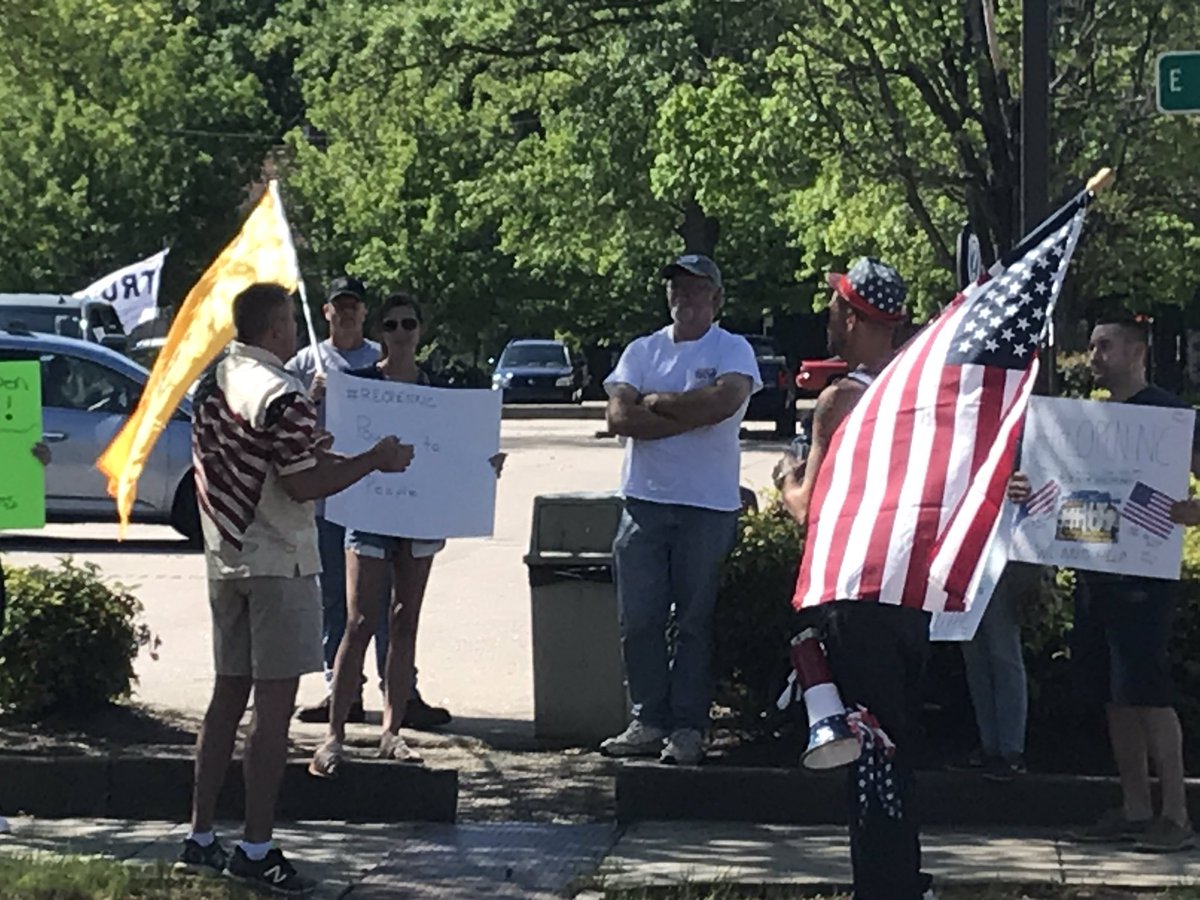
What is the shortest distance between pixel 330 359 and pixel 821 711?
386 cm

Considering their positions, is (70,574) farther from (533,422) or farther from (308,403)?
(533,422)

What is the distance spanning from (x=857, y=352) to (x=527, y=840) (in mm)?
2244

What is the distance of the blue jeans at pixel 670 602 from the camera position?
8.16m

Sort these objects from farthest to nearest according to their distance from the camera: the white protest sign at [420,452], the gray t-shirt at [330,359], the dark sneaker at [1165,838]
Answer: the gray t-shirt at [330,359] → the white protest sign at [420,452] → the dark sneaker at [1165,838]

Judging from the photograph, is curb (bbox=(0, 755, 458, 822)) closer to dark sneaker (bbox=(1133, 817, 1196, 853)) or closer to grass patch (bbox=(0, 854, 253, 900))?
grass patch (bbox=(0, 854, 253, 900))

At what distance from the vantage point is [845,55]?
18719 millimetres

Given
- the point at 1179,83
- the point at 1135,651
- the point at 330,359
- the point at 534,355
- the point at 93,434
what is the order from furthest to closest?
the point at 534,355 < the point at 93,434 < the point at 330,359 < the point at 1179,83 < the point at 1135,651

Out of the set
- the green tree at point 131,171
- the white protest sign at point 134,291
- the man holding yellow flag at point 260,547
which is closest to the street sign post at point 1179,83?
the man holding yellow flag at point 260,547

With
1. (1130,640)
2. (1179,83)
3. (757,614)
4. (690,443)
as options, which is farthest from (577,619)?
(1179,83)

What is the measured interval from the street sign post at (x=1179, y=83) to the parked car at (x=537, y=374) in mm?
37053

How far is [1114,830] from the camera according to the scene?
24.2 feet

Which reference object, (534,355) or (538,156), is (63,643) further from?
(534,355)

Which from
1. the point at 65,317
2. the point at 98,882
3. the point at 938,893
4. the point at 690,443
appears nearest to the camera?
the point at 98,882

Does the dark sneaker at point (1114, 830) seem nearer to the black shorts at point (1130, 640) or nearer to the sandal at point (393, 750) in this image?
the black shorts at point (1130, 640)
